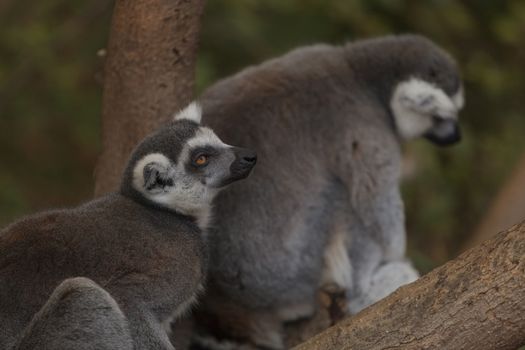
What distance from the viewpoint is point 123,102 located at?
608 cm

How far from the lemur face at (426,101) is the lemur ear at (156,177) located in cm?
236

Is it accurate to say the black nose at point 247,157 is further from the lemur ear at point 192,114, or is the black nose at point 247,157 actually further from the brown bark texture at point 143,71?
the brown bark texture at point 143,71

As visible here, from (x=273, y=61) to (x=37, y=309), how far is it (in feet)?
10.3

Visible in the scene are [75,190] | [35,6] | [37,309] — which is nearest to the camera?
[37,309]

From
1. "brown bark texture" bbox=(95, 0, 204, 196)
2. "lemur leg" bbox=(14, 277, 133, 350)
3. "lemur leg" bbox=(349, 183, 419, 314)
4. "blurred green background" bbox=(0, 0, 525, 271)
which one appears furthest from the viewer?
"blurred green background" bbox=(0, 0, 525, 271)

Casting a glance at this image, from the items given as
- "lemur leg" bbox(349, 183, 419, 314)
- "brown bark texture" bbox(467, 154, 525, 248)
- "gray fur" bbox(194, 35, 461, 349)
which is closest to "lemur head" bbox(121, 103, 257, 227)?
"gray fur" bbox(194, 35, 461, 349)

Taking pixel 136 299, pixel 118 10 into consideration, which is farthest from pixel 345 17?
pixel 136 299

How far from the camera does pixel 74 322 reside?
14.0ft

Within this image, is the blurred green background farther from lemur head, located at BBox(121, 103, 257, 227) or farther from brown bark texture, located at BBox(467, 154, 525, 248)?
lemur head, located at BBox(121, 103, 257, 227)

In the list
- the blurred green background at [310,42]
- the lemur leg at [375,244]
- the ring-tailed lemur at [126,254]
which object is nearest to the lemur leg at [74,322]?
the ring-tailed lemur at [126,254]

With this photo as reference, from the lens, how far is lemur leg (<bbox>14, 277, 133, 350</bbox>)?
4.23 m

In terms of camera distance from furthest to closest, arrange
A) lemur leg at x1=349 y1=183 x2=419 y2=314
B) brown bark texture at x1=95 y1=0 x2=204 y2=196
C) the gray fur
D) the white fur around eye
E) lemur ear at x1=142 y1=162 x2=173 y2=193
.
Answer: the white fur around eye → lemur leg at x1=349 y1=183 x2=419 y2=314 → the gray fur → brown bark texture at x1=95 y1=0 x2=204 y2=196 → lemur ear at x1=142 y1=162 x2=173 y2=193

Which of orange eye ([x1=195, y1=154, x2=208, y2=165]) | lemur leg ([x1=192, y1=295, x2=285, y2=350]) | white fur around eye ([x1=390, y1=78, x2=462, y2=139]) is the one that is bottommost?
lemur leg ([x1=192, y1=295, x2=285, y2=350])

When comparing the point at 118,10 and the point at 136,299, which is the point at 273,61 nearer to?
the point at 118,10
